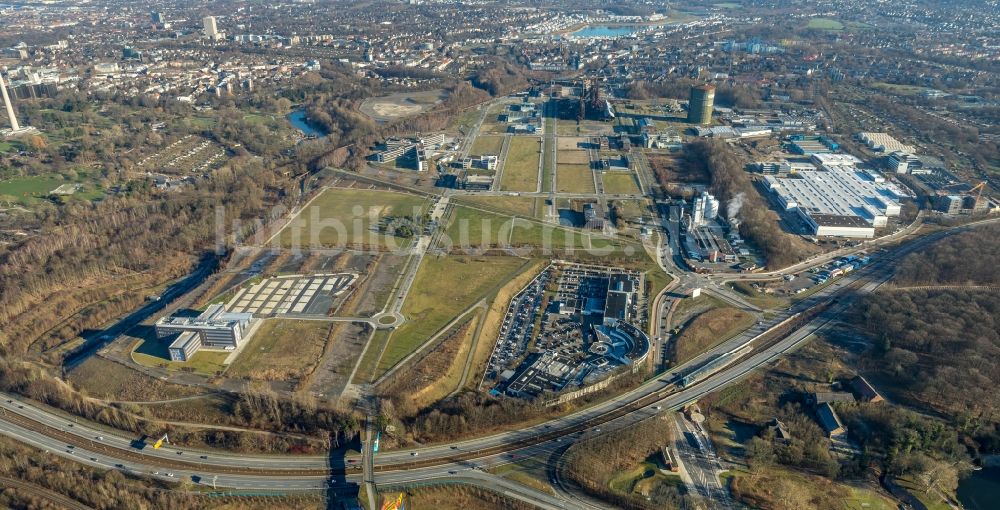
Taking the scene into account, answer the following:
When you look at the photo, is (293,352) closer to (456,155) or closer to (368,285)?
(368,285)

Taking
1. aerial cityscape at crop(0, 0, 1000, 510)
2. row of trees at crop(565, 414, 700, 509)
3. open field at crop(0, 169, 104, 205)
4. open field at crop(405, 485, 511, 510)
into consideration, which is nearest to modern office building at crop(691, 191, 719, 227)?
aerial cityscape at crop(0, 0, 1000, 510)

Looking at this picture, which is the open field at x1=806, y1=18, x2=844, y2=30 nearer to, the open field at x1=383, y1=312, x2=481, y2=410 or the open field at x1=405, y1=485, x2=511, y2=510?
the open field at x1=383, y1=312, x2=481, y2=410

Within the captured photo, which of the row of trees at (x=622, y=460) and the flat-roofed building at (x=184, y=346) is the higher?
the flat-roofed building at (x=184, y=346)

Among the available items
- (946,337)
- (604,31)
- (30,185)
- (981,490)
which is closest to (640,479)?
(981,490)

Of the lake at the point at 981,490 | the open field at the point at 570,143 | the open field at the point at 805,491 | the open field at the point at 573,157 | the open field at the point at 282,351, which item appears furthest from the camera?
the open field at the point at 570,143

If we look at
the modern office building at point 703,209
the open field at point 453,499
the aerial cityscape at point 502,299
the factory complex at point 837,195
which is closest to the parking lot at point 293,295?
the aerial cityscape at point 502,299

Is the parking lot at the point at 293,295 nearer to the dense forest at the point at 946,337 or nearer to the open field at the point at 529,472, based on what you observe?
the open field at the point at 529,472
